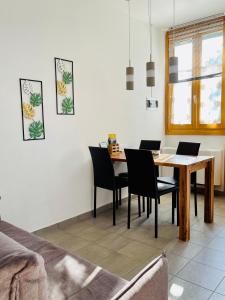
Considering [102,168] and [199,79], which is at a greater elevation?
[199,79]

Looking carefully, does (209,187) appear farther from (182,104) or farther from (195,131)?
(182,104)

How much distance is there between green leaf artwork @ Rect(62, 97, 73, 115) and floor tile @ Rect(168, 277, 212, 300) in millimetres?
2078

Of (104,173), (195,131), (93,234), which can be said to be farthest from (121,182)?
(195,131)

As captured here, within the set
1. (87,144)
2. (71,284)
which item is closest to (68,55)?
(87,144)

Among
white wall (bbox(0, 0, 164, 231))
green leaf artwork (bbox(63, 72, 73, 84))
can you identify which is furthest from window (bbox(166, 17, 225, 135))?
green leaf artwork (bbox(63, 72, 73, 84))

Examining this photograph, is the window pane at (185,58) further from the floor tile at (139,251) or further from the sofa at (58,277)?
the sofa at (58,277)

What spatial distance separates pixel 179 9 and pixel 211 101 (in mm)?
1455

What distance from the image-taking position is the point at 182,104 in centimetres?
455

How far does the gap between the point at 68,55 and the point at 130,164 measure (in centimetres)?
147

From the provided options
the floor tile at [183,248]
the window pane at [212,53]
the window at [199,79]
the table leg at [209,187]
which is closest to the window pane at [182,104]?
the window at [199,79]

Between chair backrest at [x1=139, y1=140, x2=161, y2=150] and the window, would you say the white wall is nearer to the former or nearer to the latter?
chair backrest at [x1=139, y1=140, x2=161, y2=150]

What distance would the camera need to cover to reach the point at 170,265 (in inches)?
87.6

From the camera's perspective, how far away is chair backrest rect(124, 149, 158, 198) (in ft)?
8.86

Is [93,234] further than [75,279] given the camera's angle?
Yes
